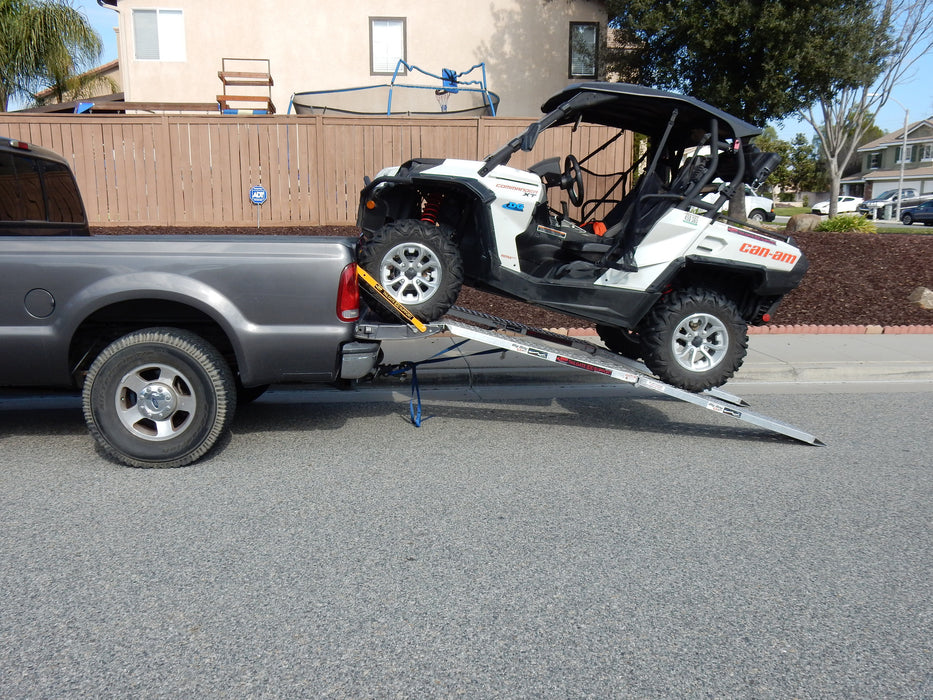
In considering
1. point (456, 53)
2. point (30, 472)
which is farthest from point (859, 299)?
point (456, 53)

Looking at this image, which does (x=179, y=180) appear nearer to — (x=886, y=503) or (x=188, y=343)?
(x=188, y=343)

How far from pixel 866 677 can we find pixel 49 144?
1518 centimetres

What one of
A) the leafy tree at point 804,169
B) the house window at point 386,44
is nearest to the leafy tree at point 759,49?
the house window at point 386,44

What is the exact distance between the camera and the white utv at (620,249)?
5.79m

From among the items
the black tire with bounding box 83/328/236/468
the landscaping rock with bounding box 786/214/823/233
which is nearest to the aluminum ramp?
the black tire with bounding box 83/328/236/468

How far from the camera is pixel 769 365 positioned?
8.45 metres

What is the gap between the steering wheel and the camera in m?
6.76

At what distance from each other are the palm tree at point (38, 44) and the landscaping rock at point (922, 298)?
18.9 metres

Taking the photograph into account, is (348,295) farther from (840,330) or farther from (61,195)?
(840,330)

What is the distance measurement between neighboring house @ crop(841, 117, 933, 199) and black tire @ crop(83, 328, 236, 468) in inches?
2627

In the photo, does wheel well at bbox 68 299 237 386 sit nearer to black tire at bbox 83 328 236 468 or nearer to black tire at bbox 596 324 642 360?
black tire at bbox 83 328 236 468

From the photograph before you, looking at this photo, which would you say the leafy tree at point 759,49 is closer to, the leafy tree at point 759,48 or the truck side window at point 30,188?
the leafy tree at point 759,48

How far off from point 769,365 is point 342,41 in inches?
572

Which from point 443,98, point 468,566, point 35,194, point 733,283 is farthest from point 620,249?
point 443,98
